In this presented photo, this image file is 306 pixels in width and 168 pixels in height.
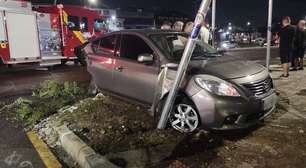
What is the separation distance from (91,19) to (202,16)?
38.9ft

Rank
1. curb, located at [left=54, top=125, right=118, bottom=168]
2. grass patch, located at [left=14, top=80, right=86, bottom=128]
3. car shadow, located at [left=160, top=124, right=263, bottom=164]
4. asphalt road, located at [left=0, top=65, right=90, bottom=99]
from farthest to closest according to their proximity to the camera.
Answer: asphalt road, located at [left=0, top=65, right=90, bottom=99], grass patch, located at [left=14, top=80, right=86, bottom=128], car shadow, located at [left=160, top=124, right=263, bottom=164], curb, located at [left=54, top=125, right=118, bottom=168]

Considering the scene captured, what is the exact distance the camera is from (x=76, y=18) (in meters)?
14.6

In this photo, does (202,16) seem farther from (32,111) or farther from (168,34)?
(32,111)

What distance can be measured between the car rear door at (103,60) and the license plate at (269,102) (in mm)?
2896

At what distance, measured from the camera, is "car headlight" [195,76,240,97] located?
4336 mm

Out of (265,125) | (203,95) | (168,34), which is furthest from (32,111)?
(265,125)

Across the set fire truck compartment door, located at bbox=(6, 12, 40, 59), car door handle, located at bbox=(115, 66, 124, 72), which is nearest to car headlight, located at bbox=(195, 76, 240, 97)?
car door handle, located at bbox=(115, 66, 124, 72)

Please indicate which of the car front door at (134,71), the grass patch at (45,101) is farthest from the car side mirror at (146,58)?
the grass patch at (45,101)

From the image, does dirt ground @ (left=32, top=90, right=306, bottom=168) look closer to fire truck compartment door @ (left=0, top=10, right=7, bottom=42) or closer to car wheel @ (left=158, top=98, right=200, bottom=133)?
car wheel @ (left=158, top=98, right=200, bottom=133)

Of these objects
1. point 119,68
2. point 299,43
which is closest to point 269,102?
point 119,68

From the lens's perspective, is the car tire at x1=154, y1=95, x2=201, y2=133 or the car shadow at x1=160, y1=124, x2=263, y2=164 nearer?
the car shadow at x1=160, y1=124, x2=263, y2=164

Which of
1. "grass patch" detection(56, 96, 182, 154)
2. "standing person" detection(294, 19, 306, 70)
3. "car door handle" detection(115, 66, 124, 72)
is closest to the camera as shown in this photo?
"grass patch" detection(56, 96, 182, 154)

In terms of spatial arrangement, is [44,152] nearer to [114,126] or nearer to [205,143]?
[114,126]

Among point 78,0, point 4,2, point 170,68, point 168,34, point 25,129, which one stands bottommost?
point 25,129
